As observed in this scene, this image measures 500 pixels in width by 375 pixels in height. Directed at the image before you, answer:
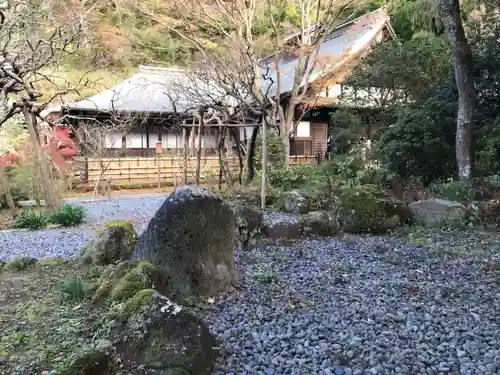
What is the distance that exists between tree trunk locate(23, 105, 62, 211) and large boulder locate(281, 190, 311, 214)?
14.8 ft

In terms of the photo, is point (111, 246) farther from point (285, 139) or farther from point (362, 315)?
point (285, 139)

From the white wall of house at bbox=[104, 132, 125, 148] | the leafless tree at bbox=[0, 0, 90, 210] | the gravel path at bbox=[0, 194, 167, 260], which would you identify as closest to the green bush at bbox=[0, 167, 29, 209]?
the gravel path at bbox=[0, 194, 167, 260]

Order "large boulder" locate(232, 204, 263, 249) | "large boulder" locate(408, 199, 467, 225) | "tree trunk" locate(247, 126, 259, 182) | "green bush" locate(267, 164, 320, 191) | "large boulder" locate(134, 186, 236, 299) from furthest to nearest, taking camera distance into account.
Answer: "tree trunk" locate(247, 126, 259, 182) → "green bush" locate(267, 164, 320, 191) → "large boulder" locate(408, 199, 467, 225) → "large boulder" locate(232, 204, 263, 249) → "large boulder" locate(134, 186, 236, 299)

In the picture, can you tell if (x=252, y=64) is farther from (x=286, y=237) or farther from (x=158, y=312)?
(x=158, y=312)

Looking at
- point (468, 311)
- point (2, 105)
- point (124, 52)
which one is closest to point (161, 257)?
point (468, 311)

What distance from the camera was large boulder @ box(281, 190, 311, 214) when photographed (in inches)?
276

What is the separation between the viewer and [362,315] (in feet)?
10.7

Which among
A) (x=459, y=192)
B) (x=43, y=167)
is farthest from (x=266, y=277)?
(x=43, y=167)

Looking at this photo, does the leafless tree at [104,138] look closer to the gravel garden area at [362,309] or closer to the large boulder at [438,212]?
the gravel garden area at [362,309]

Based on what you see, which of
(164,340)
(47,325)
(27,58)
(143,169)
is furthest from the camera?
(143,169)

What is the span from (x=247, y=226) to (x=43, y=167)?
478 centimetres

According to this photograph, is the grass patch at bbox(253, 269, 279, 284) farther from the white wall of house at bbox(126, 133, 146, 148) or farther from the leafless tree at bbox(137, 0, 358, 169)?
the white wall of house at bbox(126, 133, 146, 148)

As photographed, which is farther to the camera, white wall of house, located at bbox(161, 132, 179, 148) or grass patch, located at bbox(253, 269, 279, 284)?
white wall of house, located at bbox(161, 132, 179, 148)

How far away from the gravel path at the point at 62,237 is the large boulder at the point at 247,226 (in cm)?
197
